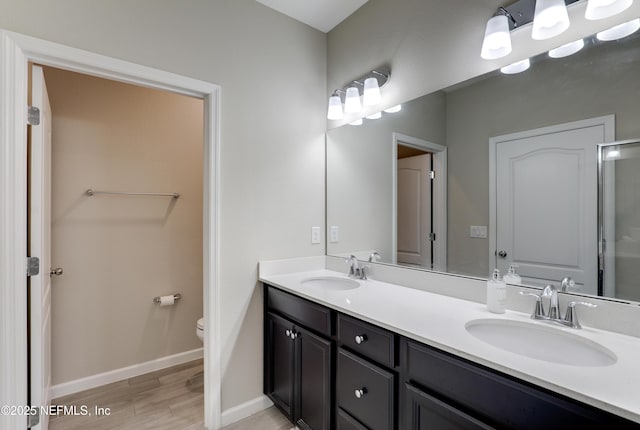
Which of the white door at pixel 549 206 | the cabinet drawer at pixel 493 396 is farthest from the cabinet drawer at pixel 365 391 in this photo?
the white door at pixel 549 206

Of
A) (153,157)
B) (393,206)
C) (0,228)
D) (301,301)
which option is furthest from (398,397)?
(153,157)

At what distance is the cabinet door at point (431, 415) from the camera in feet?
3.06

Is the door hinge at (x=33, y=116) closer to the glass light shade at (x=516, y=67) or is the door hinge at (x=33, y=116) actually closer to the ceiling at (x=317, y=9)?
the ceiling at (x=317, y=9)

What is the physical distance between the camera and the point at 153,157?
2.56 metres

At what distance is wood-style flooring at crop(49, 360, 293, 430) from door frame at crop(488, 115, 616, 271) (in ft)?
5.30

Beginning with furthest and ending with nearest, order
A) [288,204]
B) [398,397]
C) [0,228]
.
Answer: [288,204], [0,228], [398,397]

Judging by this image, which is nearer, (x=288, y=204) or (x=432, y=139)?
(x=432, y=139)

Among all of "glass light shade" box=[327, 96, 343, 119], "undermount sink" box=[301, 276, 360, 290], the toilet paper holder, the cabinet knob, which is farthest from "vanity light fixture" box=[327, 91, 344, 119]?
the toilet paper holder

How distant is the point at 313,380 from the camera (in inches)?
62.1

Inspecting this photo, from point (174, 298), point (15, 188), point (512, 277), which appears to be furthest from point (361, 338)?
point (174, 298)

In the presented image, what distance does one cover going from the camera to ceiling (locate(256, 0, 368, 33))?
2.04m

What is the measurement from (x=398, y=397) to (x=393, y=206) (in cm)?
115

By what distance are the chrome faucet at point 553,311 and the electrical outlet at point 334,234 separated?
131cm

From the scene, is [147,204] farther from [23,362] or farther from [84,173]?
[23,362]
